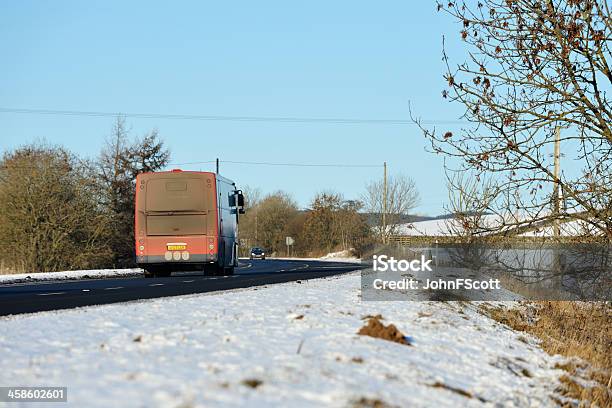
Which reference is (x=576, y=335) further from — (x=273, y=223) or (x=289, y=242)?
(x=273, y=223)

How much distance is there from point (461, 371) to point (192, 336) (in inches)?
106

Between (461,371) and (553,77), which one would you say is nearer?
(461,371)

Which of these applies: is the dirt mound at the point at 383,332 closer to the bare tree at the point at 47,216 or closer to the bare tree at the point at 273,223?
the bare tree at the point at 47,216

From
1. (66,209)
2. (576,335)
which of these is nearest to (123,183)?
(66,209)

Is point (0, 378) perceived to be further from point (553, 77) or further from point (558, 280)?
point (558, 280)

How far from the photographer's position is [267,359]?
659 cm

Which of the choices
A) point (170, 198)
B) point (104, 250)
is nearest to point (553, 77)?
point (170, 198)

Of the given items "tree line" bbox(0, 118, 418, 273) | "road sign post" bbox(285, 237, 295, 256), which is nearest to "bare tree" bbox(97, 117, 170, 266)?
"tree line" bbox(0, 118, 418, 273)

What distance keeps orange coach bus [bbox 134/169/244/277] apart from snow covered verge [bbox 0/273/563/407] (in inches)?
628

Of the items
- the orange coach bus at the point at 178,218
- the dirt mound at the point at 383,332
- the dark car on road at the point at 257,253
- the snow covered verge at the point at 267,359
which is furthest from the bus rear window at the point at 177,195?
the dark car on road at the point at 257,253

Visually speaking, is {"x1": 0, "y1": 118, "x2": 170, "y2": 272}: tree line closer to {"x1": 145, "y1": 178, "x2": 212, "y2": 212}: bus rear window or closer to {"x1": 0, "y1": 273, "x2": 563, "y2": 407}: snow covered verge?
{"x1": 145, "y1": 178, "x2": 212, "y2": 212}: bus rear window

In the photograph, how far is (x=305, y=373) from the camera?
6.16 meters

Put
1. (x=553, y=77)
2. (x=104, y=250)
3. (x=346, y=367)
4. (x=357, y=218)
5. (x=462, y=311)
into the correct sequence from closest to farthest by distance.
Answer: (x=346, y=367) → (x=553, y=77) → (x=462, y=311) → (x=104, y=250) → (x=357, y=218)

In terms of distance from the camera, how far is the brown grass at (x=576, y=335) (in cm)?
902
